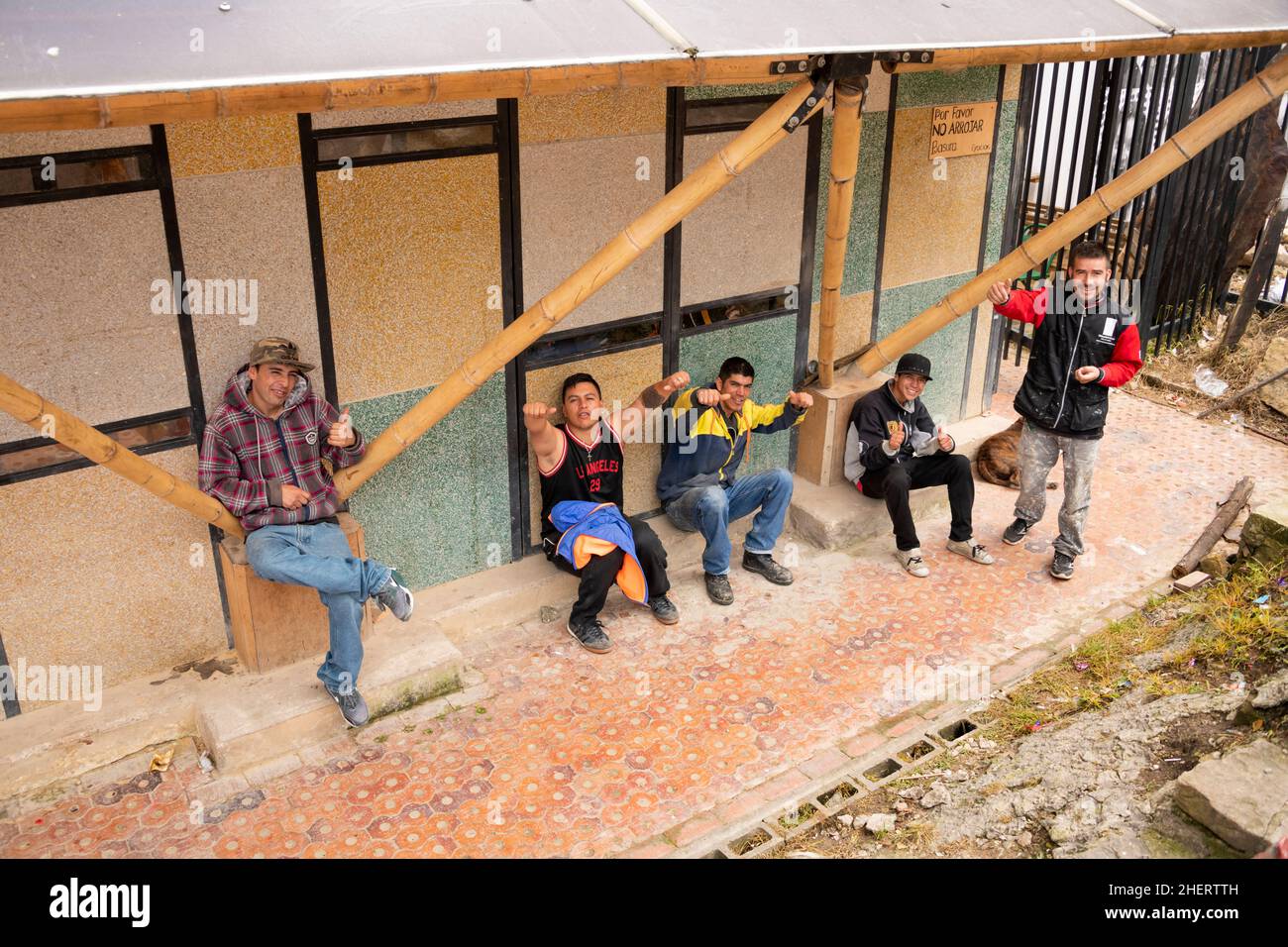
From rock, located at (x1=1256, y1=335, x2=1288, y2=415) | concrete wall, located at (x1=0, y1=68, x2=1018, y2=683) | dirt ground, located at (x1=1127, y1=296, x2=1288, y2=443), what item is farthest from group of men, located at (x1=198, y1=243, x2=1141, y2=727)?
rock, located at (x1=1256, y1=335, x2=1288, y2=415)

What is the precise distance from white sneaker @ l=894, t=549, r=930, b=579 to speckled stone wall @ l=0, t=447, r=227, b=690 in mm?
3900

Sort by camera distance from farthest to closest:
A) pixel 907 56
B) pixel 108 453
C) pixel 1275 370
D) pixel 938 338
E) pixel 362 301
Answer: pixel 1275 370 → pixel 938 338 → pixel 362 301 → pixel 907 56 → pixel 108 453

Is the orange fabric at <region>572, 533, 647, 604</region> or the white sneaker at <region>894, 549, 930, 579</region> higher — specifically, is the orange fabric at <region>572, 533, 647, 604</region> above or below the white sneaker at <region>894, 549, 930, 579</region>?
above

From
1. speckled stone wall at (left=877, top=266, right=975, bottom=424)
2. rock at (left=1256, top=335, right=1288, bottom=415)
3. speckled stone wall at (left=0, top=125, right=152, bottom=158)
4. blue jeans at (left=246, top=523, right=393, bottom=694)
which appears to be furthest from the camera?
rock at (left=1256, top=335, right=1288, bottom=415)

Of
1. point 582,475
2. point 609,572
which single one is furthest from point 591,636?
point 582,475

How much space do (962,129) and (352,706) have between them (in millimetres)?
5299

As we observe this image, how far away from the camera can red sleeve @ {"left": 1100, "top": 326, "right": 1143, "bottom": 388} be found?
21.6ft

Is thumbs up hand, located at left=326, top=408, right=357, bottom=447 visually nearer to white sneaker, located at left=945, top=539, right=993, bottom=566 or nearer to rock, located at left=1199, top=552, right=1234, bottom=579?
white sneaker, located at left=945, top=539, right=993, bottom=566

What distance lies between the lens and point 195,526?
5.23m

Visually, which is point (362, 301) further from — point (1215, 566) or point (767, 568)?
point (1215, 566)

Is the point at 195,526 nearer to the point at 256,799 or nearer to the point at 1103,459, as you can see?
the point at 256,799

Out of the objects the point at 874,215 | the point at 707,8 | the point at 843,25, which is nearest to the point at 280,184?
the point at 707,8

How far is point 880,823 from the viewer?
15.7 ft

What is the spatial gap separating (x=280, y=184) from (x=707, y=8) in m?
1.95
